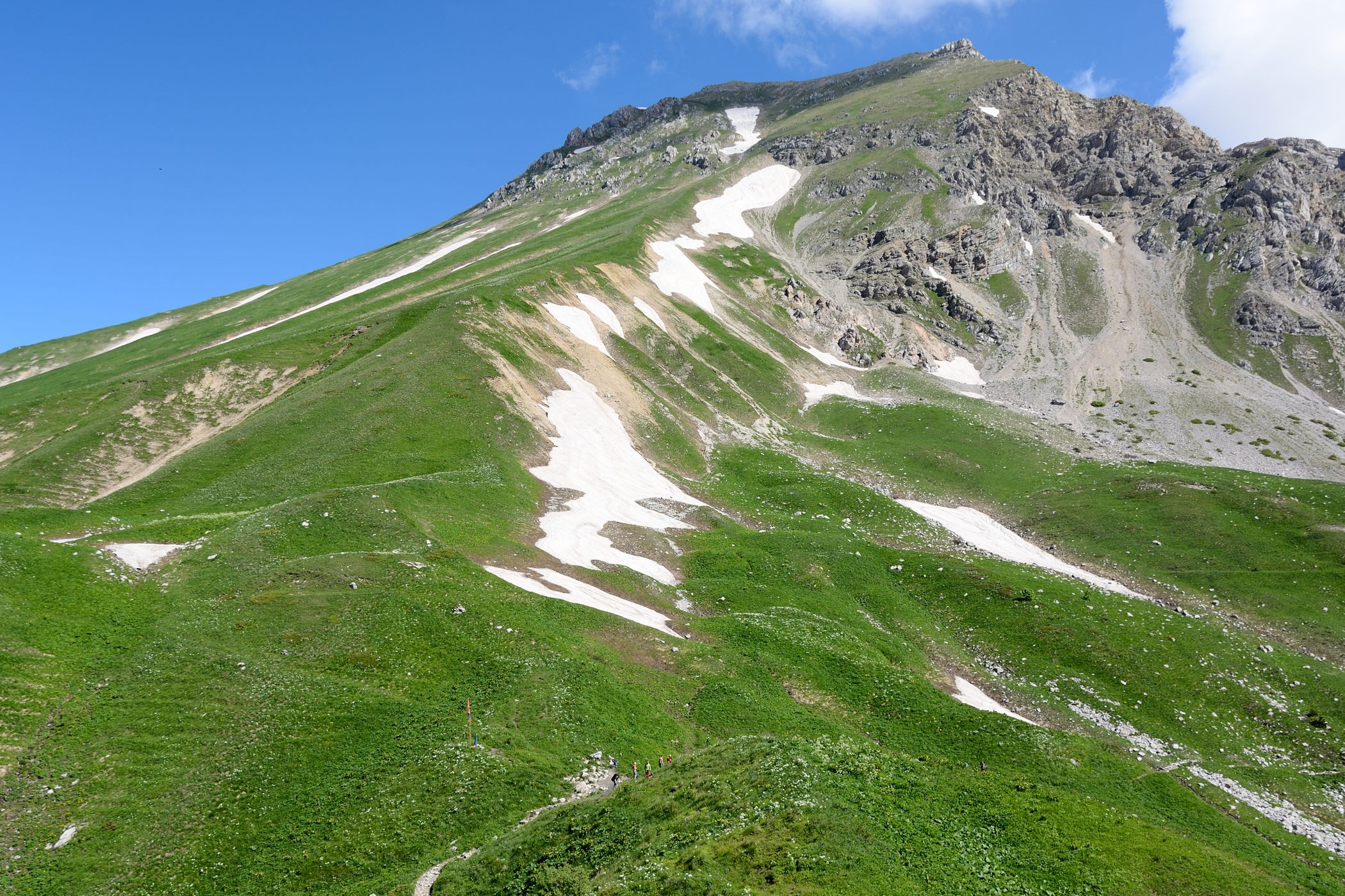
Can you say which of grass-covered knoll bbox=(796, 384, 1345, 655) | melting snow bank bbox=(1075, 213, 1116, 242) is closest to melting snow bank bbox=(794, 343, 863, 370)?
grass-covered knoll bbox=(796, 384, 1345, 655)

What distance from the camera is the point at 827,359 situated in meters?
116

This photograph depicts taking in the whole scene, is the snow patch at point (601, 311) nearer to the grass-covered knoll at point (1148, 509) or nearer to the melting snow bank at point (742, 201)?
the grass-covered knoll at point (1148, 509)

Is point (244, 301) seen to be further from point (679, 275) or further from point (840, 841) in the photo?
point (840, 841)

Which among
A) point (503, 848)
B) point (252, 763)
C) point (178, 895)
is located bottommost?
point (503, 848)

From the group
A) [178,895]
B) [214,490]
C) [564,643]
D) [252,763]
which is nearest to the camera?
[178,895]

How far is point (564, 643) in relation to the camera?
30.6 metres

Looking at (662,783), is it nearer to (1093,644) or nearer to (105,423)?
(1093,644)

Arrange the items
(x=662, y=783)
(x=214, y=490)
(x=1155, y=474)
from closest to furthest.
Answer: (x=662, y=783) < (x=214, y=490) < (x=1155, y=474)

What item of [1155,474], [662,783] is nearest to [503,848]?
[662,783]

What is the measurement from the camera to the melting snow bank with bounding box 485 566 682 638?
1452 inches

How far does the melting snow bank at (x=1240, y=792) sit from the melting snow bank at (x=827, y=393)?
212 feet

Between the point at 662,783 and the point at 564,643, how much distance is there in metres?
11.1

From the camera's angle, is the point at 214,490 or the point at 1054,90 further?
the point at 1054,90

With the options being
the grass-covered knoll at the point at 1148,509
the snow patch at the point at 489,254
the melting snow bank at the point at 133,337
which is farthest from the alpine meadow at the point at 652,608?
the melting snow bank at the point at 133,337
